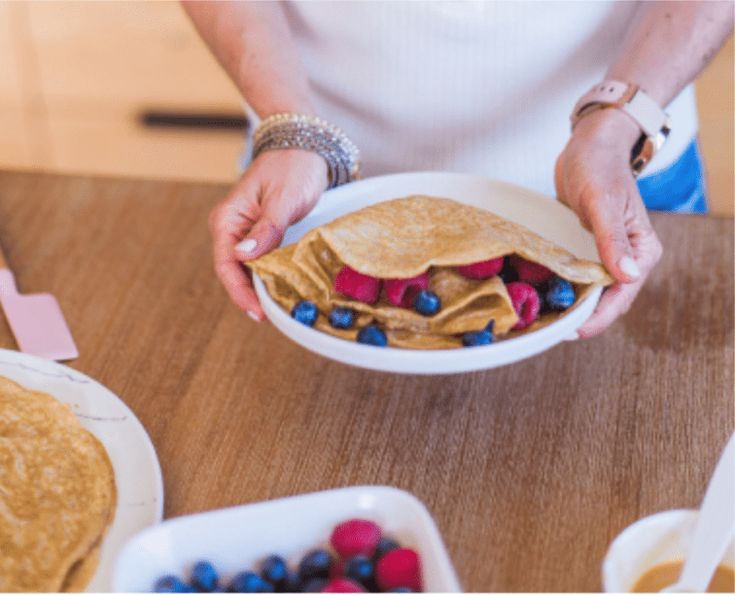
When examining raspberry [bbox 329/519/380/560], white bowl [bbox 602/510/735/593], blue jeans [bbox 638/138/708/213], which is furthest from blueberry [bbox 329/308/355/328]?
blue jeans [bbox 638/138/708/213]

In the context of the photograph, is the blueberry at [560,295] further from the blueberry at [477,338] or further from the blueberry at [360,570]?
the blueberry at [360,570]

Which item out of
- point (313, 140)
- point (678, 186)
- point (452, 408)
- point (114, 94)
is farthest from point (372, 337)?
point (114, 94)

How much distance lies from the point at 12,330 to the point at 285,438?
0.37 metres

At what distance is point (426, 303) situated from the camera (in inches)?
36.0

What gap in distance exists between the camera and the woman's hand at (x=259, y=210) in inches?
39.6

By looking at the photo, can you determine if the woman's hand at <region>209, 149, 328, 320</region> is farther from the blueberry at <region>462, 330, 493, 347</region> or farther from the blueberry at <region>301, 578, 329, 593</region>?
the blueberry at <region>301, 578, 329, 593</region>

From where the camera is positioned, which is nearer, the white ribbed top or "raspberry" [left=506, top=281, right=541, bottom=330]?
"raspberry" [left=506, top=281, right=541, bottom=330]

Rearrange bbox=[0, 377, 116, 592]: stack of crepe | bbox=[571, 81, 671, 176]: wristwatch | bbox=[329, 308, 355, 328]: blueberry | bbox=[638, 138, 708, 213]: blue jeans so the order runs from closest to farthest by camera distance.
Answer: bbox=[0, 377, 116, 592]: stack of crepe < bbox=[329, 308, 355, 328]: blueberry < bbox=[571, 81, 671, 176]: wristwatch < bbox=[638, 138, 708, 213]: blue jeans

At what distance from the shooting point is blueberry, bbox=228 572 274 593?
28.1 inches

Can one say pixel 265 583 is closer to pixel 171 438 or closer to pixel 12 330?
pixel 171 438

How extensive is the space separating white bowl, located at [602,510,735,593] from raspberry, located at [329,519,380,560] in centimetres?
17

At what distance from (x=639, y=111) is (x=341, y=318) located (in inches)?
19.4

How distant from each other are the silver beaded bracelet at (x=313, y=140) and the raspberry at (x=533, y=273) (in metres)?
0.31

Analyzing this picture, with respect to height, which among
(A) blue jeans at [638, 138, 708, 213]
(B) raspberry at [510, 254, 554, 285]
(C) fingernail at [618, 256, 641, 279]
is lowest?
(A) blue jeans at [638, 138, 708, 213]
